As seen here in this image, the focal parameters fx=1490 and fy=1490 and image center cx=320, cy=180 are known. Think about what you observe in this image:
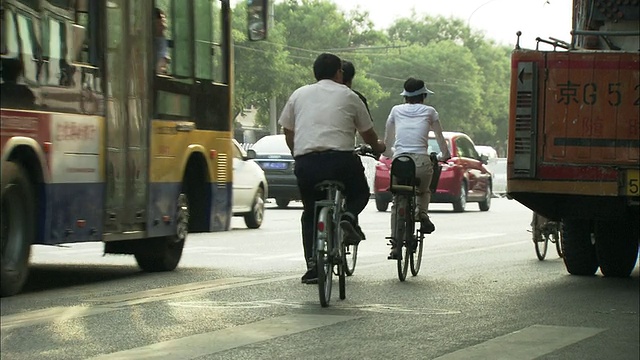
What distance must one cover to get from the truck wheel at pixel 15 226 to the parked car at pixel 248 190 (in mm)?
12305

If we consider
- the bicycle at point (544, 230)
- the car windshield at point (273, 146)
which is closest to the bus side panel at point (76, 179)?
the bicycle at point (544, 230)

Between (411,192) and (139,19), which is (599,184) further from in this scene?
(139,19)

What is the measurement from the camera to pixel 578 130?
12.0 meters

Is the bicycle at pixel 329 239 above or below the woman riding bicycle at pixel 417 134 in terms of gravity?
below

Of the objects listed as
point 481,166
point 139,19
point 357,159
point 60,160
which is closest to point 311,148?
point 357,159

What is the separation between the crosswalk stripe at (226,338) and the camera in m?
7.89

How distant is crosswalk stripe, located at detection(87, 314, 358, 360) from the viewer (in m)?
7.89

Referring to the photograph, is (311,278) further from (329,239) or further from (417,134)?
(417,134)

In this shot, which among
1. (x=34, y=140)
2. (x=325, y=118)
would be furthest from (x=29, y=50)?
(x=325, y=118)

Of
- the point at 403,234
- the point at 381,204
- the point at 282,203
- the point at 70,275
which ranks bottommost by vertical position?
the point at 282,203

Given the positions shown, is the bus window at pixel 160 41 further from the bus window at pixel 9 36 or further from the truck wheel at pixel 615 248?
the truck wheel at pixel 615 248

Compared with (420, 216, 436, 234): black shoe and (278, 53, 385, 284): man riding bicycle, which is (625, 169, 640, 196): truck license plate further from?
(420, 216, 436, 234): black shoe

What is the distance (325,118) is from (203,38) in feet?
12.9

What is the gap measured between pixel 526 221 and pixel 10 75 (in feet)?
→ 58.4
